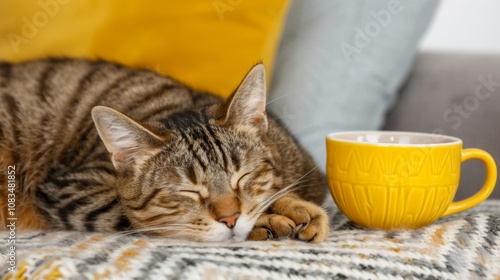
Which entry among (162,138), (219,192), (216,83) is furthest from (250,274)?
(216,83)

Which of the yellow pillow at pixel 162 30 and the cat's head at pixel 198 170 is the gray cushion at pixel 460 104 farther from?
the cat's head at pixel 198 170

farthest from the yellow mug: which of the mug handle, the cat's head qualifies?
the cat's head

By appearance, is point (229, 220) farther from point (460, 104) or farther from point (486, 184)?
point (460, 104)

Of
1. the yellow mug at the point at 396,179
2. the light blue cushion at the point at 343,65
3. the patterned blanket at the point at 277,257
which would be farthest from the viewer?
the light blue cushion at the point at 343,65

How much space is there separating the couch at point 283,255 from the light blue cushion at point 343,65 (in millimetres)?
396

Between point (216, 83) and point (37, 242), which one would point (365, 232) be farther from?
point (216, 83)

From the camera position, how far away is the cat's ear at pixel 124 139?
1.01m

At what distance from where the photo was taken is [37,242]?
987 mm

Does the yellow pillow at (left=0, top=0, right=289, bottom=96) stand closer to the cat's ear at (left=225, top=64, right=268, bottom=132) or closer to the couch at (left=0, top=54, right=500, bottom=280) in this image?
the cat's ear at (left=225, top=64, right=268, bottom=132)

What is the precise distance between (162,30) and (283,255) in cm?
88

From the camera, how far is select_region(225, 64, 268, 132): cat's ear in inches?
42.4

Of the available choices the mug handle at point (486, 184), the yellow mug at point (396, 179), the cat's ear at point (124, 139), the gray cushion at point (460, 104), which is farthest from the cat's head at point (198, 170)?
the gray cushion at point (460, 104)

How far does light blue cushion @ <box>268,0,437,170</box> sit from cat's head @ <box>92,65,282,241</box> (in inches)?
13.7

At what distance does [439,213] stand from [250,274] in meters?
0.42
